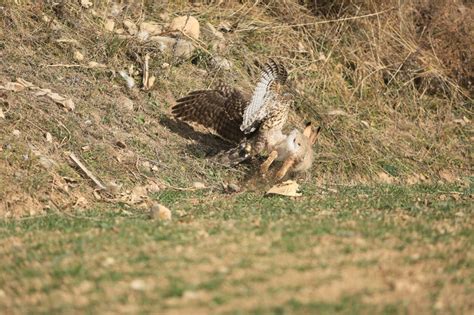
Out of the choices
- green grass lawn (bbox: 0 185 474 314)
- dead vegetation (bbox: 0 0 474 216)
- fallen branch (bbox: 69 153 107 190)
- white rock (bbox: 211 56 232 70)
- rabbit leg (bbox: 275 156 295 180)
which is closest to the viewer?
green grass lawn (bbox: 0 185 474 314)

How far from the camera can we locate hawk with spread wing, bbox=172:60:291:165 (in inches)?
439

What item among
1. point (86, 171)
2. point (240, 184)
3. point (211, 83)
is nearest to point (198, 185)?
point (240, 184)

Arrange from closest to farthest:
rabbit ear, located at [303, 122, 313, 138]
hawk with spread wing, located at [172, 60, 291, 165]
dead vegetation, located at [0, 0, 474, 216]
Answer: dead vegetation, located at [0, 0, 474, 216]
hawk with spread wing, located at [172, 60, 291, 165]
rabbit ear, located at [303, 122, 313, 138]

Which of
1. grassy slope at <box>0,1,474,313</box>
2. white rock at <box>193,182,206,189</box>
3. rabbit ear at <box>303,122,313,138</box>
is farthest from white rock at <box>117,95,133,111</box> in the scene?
rabbit ear at <box>303,122,313,138</box>

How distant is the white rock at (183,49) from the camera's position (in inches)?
526

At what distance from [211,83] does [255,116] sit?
7.24 feet

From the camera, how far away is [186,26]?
13.6 metres

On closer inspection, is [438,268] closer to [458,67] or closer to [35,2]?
[35,2]

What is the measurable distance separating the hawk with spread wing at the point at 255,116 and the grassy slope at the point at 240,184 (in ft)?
1.16

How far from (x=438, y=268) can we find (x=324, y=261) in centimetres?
76

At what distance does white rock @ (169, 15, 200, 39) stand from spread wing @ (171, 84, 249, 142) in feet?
6.14

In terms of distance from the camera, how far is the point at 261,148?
1123 cm

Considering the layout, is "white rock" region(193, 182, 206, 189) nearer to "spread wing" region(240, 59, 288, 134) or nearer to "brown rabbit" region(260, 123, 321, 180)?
"brown rabbit" region(260, 123, 321, 180)

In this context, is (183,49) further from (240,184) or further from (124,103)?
(240,184)
